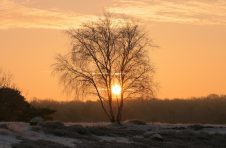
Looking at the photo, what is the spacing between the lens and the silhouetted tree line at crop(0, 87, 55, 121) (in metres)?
57.4

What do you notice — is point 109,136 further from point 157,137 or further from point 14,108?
point 14,108

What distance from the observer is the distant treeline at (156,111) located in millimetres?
77062

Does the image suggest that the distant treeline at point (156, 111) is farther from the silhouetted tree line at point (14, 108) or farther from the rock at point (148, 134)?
the rock at point (148, 134)

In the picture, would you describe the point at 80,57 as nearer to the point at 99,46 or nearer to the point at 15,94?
the point at 99,46

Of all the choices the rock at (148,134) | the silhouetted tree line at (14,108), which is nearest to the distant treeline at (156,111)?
the silhouetted tree line at (14,108)

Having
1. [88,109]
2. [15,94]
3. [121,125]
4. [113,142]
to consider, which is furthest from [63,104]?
[113,142]

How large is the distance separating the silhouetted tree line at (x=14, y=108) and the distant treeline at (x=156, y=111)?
15.7 m

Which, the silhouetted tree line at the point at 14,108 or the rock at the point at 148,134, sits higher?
the silhouetted tree line at the point at 14,108

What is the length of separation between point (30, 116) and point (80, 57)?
642cm

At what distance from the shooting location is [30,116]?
191 ft

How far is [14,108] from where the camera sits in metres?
58.3

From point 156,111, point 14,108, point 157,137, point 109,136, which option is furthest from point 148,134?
point 156,111

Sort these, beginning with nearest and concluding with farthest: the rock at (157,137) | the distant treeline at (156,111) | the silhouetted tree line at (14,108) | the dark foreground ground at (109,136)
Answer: the dark foreground ground at (109,136), the rock at (157,137), the silhouetted tree line at (14,108), the distant treeline at (156,111)

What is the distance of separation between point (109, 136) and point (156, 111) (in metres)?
39.6
